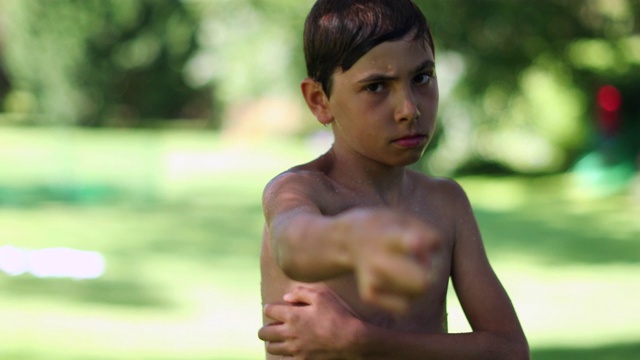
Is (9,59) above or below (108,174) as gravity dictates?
above

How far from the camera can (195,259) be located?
13.9 m

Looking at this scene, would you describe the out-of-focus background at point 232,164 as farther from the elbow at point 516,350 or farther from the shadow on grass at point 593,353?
the elbow at point 516,350

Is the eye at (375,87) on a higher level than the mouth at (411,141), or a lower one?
higher

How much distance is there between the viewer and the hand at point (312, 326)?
9.15 ft

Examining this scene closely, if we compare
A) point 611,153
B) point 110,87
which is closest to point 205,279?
point 611,153

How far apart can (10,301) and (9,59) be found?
3475cm

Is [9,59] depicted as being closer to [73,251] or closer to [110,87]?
[110,87]

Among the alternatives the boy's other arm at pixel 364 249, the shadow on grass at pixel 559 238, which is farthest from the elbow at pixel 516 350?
the shadow on grass at pixel 559 238

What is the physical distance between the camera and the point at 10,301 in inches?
425

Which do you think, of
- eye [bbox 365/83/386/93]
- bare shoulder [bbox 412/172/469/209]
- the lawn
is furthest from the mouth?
A: the lawn

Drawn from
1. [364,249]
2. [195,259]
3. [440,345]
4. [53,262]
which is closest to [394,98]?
[440,345]

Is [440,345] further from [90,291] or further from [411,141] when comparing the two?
[90,291]

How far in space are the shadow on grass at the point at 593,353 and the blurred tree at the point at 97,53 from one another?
32435mm

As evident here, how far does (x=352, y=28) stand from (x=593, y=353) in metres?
6.34
